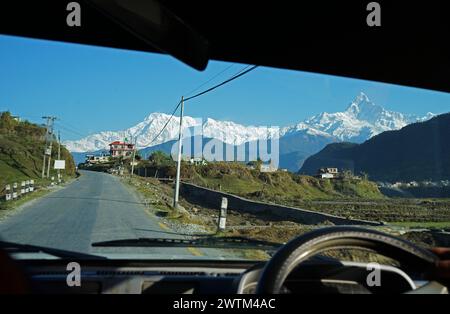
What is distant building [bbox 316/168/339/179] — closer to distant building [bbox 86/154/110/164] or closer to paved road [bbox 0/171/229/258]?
paved road [bbox 0/171/229/258]

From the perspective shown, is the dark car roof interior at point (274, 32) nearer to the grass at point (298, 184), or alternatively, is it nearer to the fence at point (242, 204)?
the grass at point (298, 184)

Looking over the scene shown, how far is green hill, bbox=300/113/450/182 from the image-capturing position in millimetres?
4715

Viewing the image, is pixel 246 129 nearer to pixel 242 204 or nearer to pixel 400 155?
pixel 400 155

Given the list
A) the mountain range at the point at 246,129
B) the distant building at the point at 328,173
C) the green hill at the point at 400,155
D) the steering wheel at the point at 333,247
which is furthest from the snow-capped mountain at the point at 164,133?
the steering wheel at the point at 333,247

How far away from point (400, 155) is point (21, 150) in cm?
452

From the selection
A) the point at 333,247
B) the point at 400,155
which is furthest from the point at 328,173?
the point at 333,247

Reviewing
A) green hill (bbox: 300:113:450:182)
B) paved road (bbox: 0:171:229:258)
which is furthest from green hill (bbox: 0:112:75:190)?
green hill (bbox: 300:113:450:182)

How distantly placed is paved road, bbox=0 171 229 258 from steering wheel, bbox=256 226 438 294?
1950mm

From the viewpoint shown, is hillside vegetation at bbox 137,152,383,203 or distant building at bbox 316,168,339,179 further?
hillside vegetation at bbox 137,152,383,203

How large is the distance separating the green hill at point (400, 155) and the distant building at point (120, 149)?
91.1 inches

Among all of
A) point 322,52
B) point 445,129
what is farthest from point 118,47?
point 445,129
